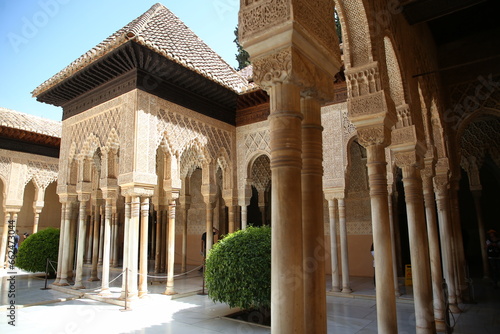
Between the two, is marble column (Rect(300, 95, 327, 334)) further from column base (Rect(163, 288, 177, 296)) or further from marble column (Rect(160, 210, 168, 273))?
marble column (Rect(160, 210, 168, 273))

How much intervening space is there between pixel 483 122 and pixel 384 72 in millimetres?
7559

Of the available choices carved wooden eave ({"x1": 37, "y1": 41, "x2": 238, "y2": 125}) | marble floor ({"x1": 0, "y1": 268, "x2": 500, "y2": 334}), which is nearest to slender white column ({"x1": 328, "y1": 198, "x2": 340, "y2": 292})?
marble floor ({"x1": 0, "y1": 268, "x2": 500, "y2": 334})

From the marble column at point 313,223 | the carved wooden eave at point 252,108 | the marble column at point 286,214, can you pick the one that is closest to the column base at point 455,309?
the marble column at point 313,223

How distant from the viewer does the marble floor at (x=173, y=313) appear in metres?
5.96

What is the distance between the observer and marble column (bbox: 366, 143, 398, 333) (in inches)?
168

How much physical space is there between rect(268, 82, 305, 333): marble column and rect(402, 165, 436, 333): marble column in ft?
10.8

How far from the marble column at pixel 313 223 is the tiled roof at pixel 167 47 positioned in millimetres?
5751

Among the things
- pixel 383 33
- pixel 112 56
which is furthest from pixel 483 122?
pixel 112 56

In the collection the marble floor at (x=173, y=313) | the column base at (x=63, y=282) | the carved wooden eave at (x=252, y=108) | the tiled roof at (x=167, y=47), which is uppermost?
the tiled roof at (x=167, y=47)

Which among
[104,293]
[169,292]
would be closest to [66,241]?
[104,293]

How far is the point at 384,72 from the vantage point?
187 inches

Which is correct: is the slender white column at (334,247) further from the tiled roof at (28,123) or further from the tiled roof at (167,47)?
the tiled roof at (28,123)

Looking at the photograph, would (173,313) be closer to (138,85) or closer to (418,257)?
(418,257)

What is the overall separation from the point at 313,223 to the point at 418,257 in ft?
9.72
